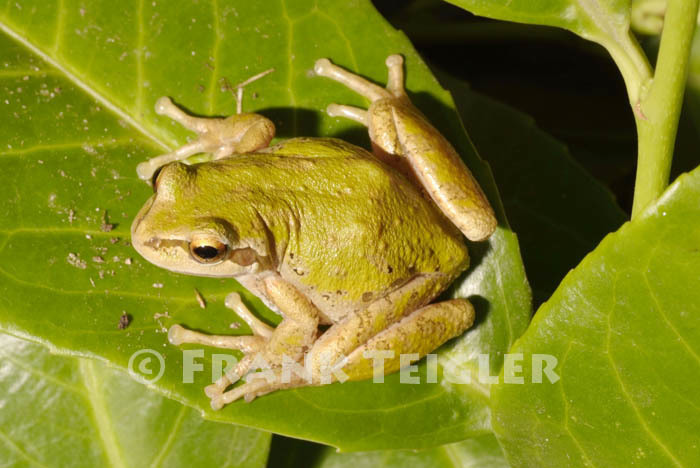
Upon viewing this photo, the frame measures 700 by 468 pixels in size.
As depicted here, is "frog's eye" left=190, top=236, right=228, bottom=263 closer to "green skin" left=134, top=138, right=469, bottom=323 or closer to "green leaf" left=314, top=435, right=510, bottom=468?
"green skin" left=134, top=138, right=469, bottom=323

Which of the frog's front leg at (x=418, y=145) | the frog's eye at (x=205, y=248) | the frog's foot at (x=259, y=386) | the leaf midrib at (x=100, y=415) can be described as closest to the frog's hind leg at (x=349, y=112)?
the frog's front leg at (x=418, y=145)

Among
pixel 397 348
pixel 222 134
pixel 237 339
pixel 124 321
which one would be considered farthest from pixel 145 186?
pixel 397 348

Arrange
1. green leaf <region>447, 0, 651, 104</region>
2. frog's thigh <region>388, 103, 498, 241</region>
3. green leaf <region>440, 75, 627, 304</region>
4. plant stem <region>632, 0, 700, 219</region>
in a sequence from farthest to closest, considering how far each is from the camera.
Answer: green leaf <region>440, 75, 627, 304</region> → frog's thigh <region>388, 103, 498, 241</region> → green leaf <region>447, 0, 651, 104</region> → plant stem <region>632, 0, 700, 219</region>

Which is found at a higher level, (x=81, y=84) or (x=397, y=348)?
(x=81, y=84)

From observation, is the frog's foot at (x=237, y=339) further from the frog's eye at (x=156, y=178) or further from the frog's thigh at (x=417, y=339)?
the frog's eye at (x=156, y=178)

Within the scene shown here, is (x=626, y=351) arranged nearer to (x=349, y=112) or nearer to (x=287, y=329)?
(x=287, y=329)

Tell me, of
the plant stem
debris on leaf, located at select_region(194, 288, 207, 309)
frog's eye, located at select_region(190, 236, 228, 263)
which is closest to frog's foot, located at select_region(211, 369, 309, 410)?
debris on leaf, located at select_region(194, 288, 207, 309)

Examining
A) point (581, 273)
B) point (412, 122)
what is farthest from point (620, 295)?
point (412, 122)
